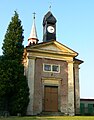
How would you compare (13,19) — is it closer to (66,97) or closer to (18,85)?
(18,85)

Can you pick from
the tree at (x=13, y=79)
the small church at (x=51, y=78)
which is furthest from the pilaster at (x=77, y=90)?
the tree at (x=13, y=79)

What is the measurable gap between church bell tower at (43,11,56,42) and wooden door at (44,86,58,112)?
6578 millimetres

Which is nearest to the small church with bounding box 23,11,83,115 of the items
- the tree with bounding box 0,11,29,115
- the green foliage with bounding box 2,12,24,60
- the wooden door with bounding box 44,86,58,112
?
the wooden door with bounding box 44,86,58,112

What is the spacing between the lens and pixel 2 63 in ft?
Result: 88.7

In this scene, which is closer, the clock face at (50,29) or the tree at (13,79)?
the tree at (13,79)

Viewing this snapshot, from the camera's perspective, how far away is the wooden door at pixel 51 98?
95.2 feet

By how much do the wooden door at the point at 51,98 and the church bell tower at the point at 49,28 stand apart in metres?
6.58

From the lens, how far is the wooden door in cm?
2901

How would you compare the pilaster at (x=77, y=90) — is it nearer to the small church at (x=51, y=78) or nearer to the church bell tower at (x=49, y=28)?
the small church at (x=51, y=78)

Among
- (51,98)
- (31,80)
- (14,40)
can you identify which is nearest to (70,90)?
(51,98)

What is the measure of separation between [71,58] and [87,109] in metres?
10.5

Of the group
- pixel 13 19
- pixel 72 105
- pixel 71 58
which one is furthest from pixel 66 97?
pixel 13 19

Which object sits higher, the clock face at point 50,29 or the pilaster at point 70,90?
the clock face at point 50,29

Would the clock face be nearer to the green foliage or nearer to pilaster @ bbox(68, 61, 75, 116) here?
the green foliage
